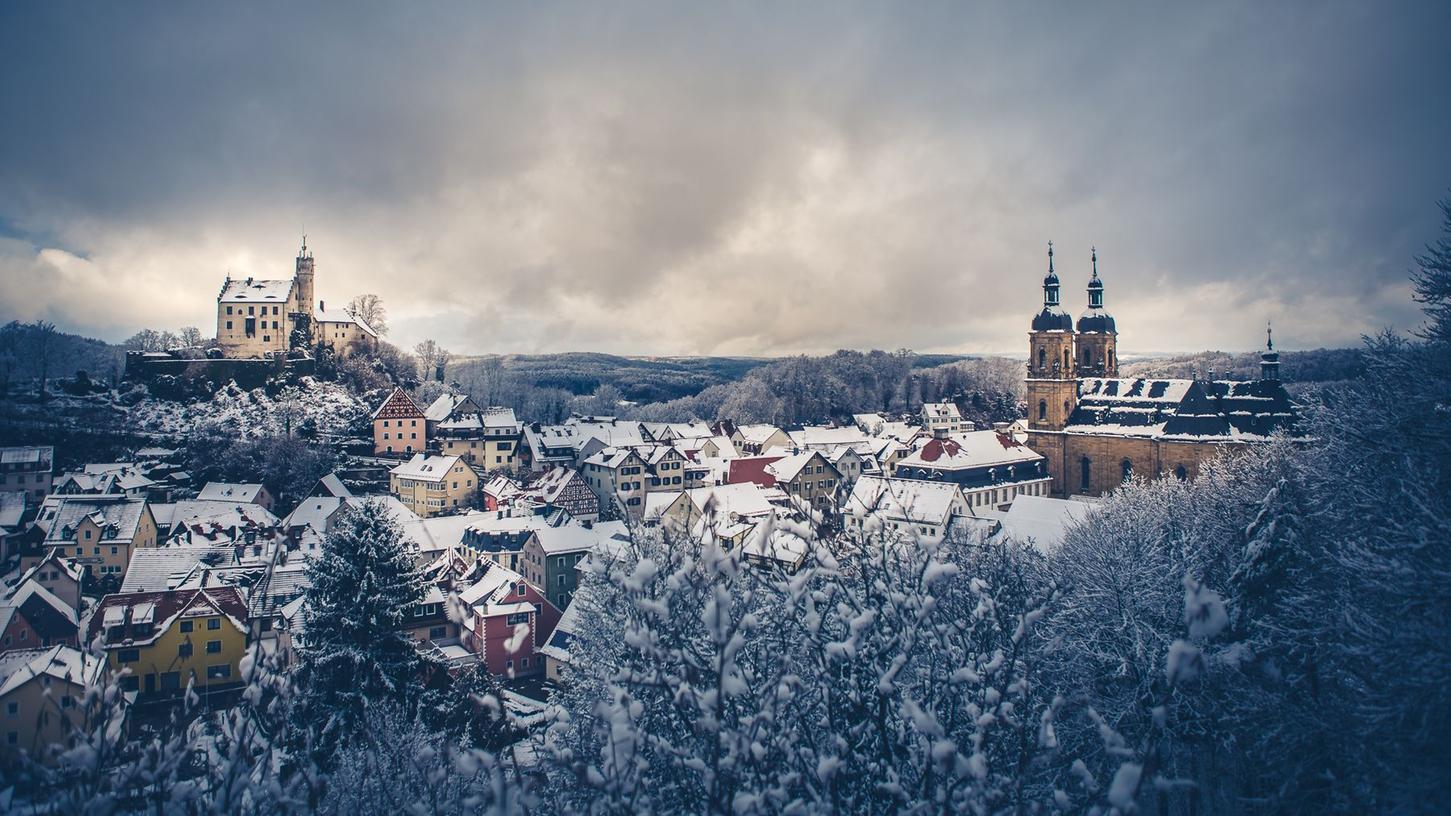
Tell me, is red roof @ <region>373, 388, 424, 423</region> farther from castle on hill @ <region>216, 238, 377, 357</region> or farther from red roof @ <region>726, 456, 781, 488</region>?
red roof @ <region>726, 456, 781, 488</region>

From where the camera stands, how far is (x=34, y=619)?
2294 cm

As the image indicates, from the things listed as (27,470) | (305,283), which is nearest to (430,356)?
(305,283)

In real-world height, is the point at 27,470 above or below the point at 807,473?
above

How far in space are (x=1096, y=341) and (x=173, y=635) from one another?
171 ft

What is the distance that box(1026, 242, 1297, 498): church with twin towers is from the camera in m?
38.3

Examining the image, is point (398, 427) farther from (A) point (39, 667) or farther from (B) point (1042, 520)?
(B) point (1042, 520)

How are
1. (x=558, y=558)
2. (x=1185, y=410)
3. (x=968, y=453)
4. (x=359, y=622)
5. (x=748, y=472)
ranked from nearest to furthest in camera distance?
→ (x=359, y=622), (x=558, y=558), (x=1185, y=410), (x=968, y=453), (x=748, y=472)

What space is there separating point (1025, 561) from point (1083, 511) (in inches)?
401

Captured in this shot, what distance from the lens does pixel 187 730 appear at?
5.87 m

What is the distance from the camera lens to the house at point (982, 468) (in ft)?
142

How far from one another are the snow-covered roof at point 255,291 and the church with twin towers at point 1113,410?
61.7 meters

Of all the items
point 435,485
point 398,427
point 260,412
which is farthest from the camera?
point 398,427

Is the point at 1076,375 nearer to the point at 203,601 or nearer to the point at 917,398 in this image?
the point at 203,601

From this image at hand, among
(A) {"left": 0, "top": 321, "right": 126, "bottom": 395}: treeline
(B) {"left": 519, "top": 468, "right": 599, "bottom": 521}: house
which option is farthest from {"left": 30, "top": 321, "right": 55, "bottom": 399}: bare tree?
(B) {"left": 519, "top": 468, "right": 599, "bottom": 521}: house
